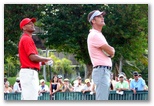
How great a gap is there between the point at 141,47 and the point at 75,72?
889 mm

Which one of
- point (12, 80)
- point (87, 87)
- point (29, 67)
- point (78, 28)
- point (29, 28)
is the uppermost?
point (78, 28)

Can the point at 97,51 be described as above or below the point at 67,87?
above

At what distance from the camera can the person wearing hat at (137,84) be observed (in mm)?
4932

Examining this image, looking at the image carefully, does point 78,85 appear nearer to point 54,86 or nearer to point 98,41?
point 54,86

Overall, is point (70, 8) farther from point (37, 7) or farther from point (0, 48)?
point (0, 48)

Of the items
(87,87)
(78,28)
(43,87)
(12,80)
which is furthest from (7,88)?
(78,28)

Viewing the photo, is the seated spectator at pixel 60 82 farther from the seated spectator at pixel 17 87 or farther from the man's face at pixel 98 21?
the man's face at pixel 98 21

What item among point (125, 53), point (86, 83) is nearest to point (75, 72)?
point (86, 83)

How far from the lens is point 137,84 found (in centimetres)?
514

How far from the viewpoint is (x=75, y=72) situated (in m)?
4.90

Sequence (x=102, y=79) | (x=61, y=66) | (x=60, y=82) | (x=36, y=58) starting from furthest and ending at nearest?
(x=60, y=82), (x=61, y=66), (x=36, y=58), (x=102, y=79)

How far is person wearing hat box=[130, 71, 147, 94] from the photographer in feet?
16.2

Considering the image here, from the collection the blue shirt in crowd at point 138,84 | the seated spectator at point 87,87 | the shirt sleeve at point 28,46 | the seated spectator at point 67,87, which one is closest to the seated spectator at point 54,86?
the seated spectator at point 67,87

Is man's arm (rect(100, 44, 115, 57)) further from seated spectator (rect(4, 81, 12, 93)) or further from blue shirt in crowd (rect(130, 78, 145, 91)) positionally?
seated spectator (rect(4, 81, 12, 93))
